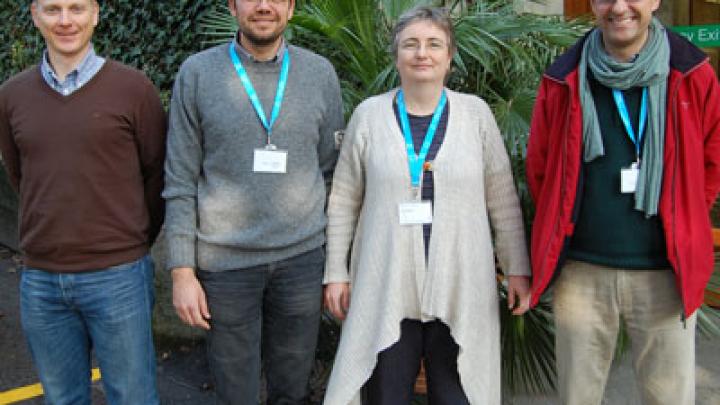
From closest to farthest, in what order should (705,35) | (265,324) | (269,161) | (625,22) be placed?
(625,22)
(269,161)
(265,324)
(705,35)

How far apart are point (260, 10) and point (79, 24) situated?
585mm

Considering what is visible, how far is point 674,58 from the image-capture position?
2.05 metres

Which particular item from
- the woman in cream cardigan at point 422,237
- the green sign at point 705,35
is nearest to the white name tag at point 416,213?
the woman in cream cardigan at point 422,237

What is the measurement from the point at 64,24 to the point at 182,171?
23.1 inches

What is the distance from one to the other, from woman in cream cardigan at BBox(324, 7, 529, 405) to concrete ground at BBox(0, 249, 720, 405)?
3.71 feet

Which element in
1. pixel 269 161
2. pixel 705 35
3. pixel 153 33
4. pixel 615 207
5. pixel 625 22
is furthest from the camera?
pixel 153 33

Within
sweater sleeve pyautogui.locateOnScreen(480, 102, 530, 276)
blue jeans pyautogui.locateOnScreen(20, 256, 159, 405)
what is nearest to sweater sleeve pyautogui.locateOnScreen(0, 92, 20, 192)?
blue jeans pyautogui.locateOnScreen(20, 256, 159, 405)

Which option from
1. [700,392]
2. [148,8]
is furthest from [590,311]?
[148,8]

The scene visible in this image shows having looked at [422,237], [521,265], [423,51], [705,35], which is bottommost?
[521,265]

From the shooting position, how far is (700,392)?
11.5 feet

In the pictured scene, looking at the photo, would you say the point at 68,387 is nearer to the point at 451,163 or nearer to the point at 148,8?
the point at 451,163

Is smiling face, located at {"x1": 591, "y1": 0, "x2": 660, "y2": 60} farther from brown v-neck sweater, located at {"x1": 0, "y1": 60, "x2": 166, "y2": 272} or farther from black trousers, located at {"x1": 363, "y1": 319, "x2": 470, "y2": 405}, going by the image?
brown v-neck sweater, located at {"x1": 0, "y1": 60, "x2": 166, "y2": 272}

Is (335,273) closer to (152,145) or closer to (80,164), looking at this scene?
(152,145)

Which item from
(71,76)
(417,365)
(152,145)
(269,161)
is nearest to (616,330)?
(417,365)
